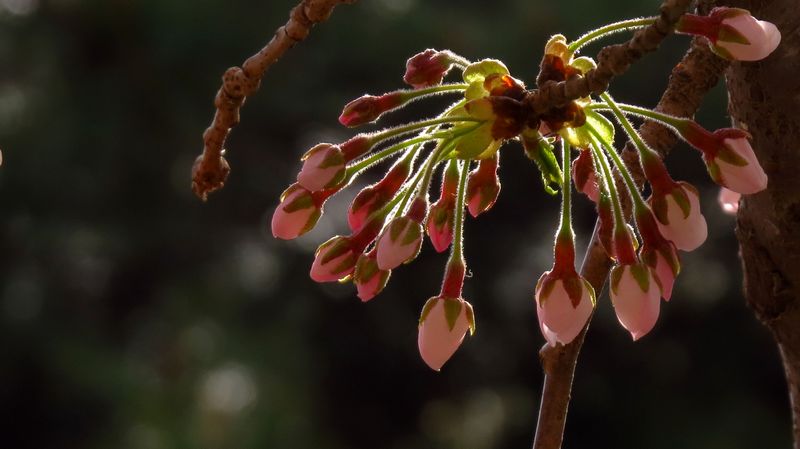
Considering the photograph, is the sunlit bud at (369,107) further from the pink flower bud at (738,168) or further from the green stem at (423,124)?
the pink flower bud at (738,168)

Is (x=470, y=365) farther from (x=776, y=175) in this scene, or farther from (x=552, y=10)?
(x=776, y=175)

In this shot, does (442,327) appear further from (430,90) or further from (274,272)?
(274,272)

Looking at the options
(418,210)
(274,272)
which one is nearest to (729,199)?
(418,210)

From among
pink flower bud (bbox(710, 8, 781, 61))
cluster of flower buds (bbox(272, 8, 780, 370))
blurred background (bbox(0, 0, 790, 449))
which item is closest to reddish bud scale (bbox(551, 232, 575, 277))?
cluster of flower buds (bbox(272, 8, 780, 370))

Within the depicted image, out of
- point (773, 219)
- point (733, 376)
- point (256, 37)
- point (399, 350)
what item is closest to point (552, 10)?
point (256, 37)

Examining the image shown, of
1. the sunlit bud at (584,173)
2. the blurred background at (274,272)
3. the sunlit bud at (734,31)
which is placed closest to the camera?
the sunlit bud at (734,31)

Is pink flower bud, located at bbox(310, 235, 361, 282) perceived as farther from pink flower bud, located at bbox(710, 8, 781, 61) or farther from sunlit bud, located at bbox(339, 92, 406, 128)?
pink flower bud, located at bbox(710, 8, 781, 61)

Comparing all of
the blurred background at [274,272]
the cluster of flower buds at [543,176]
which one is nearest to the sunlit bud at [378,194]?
the cluster of flower buds at [543,176]
